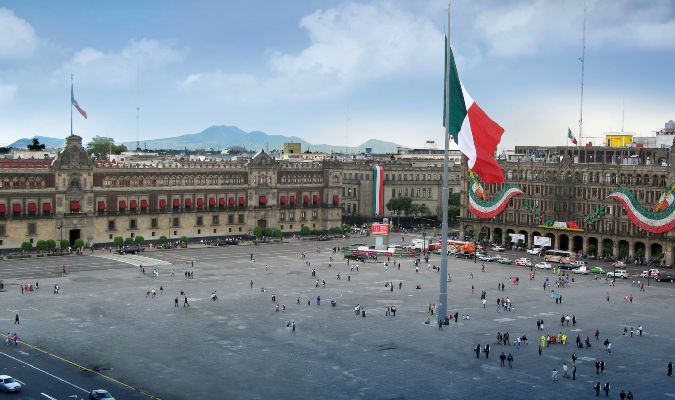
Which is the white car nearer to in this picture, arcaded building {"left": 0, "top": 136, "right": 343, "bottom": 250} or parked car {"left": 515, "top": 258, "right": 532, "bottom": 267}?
arcaded building {"left": 0, "top": 136, "right": 343, "bottom": 250}

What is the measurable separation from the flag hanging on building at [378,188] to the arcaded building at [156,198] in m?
12.2

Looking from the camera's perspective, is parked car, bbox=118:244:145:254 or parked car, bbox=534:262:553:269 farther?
parked car, bbox=118:244:145:254

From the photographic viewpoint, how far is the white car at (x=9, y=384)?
60219 millimetres

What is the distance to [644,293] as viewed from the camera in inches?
4250

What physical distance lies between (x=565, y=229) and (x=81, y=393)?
101m

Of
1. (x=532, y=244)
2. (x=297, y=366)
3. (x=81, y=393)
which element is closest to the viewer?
(x=81, y=393)

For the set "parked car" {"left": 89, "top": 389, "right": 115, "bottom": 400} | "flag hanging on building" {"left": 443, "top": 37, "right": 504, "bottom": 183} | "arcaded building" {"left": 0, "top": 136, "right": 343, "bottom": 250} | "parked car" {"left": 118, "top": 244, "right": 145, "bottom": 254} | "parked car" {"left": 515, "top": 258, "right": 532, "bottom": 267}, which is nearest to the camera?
"parked car" {"left": 89, "top": 389, "right": 115, "bottom": 400}

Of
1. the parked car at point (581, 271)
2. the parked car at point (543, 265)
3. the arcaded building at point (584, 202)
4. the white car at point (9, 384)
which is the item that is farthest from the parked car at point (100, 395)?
the arcaded building at point (584, 202)

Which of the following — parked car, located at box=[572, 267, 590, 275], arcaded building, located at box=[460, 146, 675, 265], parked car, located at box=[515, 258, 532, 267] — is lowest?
parked car, located at box=[572, 267, 590, 275]

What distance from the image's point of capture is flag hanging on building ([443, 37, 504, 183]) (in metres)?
73.4

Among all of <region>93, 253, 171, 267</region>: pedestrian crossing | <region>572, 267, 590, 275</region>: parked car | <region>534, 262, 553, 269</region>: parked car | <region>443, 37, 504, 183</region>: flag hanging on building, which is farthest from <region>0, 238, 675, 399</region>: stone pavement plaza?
<region>443, 37, 504, 183</region>: flag hanging on building

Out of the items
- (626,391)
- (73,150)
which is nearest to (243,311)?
(626,391)

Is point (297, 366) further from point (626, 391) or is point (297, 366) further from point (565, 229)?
point (565, 229)

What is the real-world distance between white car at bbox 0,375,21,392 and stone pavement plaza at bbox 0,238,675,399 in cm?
671
